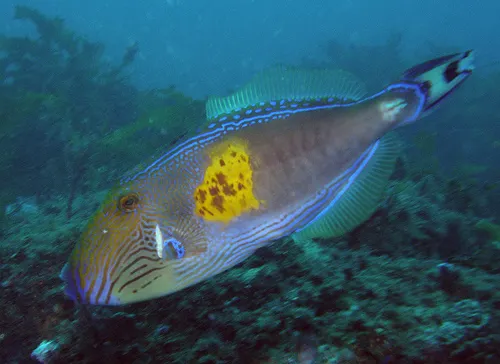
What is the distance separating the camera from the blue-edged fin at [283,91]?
1.57 meters

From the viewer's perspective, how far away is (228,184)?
148 centimetres

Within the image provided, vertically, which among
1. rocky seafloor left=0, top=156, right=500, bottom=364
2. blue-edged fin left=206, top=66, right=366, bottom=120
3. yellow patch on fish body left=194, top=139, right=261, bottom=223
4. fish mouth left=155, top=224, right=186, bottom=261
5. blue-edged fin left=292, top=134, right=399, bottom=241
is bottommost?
rocky seafloor left=0, top=156, right=500, bottom=364

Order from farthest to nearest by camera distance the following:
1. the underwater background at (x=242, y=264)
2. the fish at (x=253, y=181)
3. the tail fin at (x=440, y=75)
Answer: the underwater background at (x=242, y=264) < the tail fin at (x=440, y=75) < the fish at (x=253, y=181)

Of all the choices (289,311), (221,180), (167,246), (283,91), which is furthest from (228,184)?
(289,311)

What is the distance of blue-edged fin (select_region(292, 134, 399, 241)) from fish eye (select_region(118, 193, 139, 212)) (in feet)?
2.65

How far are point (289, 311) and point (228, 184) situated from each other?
0.96m

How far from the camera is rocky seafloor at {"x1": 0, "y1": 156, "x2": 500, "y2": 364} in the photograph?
1583 millimetres

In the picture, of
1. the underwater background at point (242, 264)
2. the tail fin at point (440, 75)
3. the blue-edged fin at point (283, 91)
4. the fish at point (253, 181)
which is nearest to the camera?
the fish at point (253, 181)

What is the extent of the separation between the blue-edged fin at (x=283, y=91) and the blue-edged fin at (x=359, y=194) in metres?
0.32

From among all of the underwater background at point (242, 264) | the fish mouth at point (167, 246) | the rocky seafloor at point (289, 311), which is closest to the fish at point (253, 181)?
the fish mouth at point (167, 246)

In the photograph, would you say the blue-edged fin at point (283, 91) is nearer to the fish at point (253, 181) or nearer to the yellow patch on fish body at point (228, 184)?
the fish at point (253, 181)

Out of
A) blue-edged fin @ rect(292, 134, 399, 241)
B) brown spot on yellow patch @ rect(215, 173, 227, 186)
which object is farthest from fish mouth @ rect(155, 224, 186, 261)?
blue-edged fin @ rect(292, 134, 399, 241)

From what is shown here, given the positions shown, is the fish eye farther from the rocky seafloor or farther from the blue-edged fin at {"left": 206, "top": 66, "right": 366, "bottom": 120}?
the rocky seafloor

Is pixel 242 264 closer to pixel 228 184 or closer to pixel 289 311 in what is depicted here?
pixel 289 311
